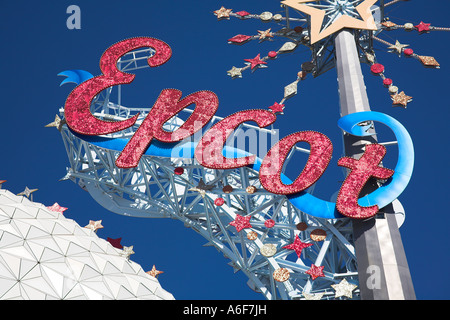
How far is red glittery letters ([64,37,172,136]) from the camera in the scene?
31375mm

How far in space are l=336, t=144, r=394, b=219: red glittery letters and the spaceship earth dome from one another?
30.0ft

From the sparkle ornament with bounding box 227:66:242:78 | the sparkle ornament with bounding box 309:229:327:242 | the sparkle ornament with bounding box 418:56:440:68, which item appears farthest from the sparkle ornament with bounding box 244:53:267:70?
the sparkle ornament with bounding box 309:229:327:242

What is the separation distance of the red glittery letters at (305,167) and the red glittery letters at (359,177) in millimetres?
1105

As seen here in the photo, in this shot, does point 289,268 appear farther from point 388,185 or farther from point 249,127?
point 249,127

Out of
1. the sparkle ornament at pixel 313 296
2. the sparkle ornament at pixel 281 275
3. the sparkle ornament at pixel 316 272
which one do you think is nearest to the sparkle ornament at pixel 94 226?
Answer: the sparkle ornament at pixel 281 275

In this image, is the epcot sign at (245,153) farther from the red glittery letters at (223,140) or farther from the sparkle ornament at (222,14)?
the sparkle ornament at (222,14)

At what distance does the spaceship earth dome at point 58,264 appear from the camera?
23.3 meters

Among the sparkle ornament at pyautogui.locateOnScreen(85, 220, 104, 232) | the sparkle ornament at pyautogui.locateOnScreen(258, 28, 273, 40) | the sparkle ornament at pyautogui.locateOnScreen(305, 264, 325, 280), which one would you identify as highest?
the sparkle ornament at pyautogui.locateOnScreen(258, 28, 273, 40)

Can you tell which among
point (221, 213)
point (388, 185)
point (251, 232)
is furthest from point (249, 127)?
point (388, 185)

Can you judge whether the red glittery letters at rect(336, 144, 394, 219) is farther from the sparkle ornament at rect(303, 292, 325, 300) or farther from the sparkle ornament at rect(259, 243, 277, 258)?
the sparkle ornament at rect(259, 243, 277, 258)

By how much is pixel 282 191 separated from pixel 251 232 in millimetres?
3040

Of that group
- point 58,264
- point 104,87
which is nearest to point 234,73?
point 104,87

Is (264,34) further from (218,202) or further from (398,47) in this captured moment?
(218,202)
